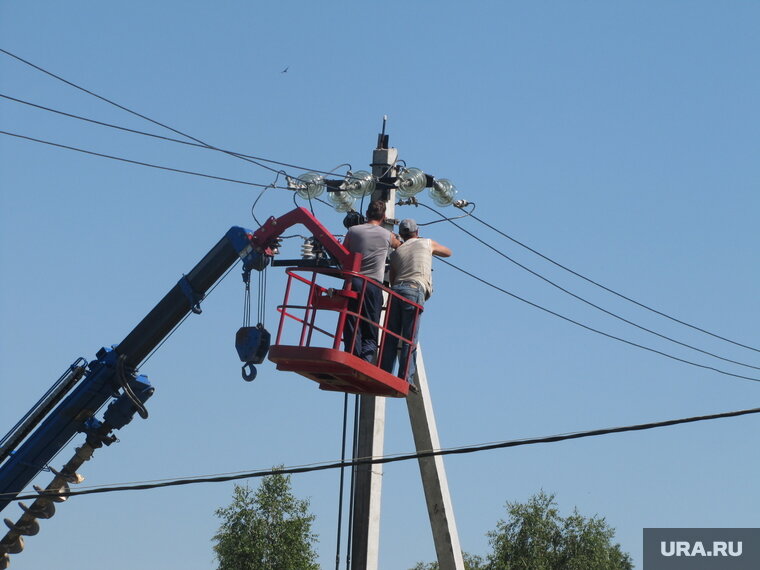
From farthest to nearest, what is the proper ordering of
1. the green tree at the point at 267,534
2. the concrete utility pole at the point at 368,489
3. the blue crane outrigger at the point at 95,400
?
the green tree at the point at 267,534 → the blue crane outrigger at the point at 95,400 → the concrete utility pole at the point at 368,489

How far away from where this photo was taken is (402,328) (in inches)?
557

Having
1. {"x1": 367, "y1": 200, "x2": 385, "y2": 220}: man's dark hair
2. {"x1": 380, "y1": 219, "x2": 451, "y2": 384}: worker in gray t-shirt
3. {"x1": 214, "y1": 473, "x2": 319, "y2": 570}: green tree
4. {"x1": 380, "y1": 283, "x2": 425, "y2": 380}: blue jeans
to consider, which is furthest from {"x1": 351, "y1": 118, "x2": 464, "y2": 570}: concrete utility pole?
{"x1": 214, "y1": 473, "x2": 319, "y2": 570}: green tree

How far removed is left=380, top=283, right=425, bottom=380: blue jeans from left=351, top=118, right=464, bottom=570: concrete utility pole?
43.1 inches

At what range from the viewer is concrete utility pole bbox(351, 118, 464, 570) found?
581 inches

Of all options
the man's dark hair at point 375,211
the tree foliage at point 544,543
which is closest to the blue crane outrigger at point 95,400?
the man's dark hair at point 375,211

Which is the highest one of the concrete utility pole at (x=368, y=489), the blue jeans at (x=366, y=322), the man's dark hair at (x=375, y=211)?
the man's dark hair at (x=375, y=211)

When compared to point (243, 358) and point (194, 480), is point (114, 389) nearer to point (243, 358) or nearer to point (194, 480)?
point (243, 358)

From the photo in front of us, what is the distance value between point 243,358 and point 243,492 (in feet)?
55.0

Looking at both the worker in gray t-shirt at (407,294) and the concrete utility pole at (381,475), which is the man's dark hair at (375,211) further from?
the concrete utility pole at (381,475)

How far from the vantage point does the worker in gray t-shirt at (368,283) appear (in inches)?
544

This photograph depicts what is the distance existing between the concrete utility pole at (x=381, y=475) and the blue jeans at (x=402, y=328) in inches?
43.1

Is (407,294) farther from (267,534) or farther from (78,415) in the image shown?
(267,534)

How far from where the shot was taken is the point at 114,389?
17891mm

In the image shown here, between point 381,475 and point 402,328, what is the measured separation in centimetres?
182
